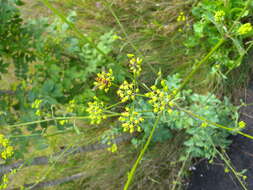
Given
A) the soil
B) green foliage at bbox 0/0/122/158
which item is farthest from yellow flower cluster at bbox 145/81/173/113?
the soil

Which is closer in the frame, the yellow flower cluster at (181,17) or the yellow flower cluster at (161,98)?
the yellow flower cluster at (161,98)

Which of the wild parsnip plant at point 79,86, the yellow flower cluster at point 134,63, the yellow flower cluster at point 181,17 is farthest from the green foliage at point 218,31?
the yellow flower cluster at point 134,63

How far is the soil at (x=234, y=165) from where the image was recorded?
2.39 metres

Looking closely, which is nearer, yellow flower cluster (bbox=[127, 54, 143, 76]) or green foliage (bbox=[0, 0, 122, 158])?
yellow flower cluster (bbox=[127, 54, 143, 76])

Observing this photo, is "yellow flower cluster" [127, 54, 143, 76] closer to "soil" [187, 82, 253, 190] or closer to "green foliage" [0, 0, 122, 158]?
"green foliage" [0, 0, 122, 158]

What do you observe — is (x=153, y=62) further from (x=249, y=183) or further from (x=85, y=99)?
(x=249, y=183)

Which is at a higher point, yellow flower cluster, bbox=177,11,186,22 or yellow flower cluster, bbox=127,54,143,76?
yellow flower cluster, bbox=177,11,186,22

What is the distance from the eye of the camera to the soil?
2.39 m

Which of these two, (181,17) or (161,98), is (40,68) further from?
(181,17)

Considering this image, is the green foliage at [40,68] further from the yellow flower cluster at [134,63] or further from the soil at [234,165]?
the soil at [234,165]

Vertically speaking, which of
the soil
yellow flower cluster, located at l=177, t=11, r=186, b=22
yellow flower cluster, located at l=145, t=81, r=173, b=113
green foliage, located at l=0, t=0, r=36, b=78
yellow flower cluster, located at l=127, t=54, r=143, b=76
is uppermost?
yellow flower cluster, located at l=177, t=11, r=186, b=22

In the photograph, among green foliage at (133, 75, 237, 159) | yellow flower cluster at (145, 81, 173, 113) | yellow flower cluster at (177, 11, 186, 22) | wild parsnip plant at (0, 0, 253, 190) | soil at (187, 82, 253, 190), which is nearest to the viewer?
yellow flower cluster at (145, 81, 173, 113)

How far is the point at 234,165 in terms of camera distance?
244cm

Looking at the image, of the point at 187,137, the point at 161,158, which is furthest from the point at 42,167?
the point at 187,137
